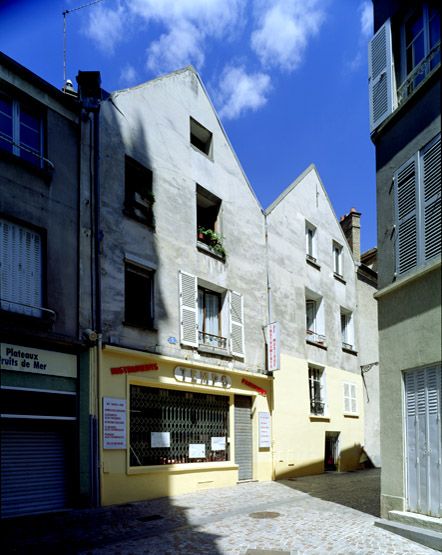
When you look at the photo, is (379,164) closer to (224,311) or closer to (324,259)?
(224,311)

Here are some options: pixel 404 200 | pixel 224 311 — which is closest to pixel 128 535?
pixel 404 200

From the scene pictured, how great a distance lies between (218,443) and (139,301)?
4.58m

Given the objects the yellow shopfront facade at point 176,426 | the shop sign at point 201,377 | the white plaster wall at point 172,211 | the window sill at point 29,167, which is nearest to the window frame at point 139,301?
the white plaster wall at point 172,211

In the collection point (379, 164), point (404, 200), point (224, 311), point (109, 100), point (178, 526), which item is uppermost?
point (109, 100)

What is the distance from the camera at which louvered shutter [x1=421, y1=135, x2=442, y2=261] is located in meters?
8.12

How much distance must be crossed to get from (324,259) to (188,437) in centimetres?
1018

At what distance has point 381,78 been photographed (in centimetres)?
994

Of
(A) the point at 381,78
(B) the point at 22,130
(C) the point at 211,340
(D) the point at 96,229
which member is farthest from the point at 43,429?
(A) the point at 381,78

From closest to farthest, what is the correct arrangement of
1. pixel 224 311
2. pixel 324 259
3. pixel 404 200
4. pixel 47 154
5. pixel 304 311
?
pixel 404 200
pixel 47 154
pixel 224 311
pixel 304 311
pixel 324 259

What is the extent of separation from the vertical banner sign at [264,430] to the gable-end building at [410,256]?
7589mm

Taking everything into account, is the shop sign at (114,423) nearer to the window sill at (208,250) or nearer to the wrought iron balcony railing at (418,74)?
the window sill at (208,250)

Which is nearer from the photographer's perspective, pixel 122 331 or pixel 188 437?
pixel 122 331

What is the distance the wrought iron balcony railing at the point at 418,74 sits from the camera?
8438 mm

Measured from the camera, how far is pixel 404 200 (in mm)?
9008
